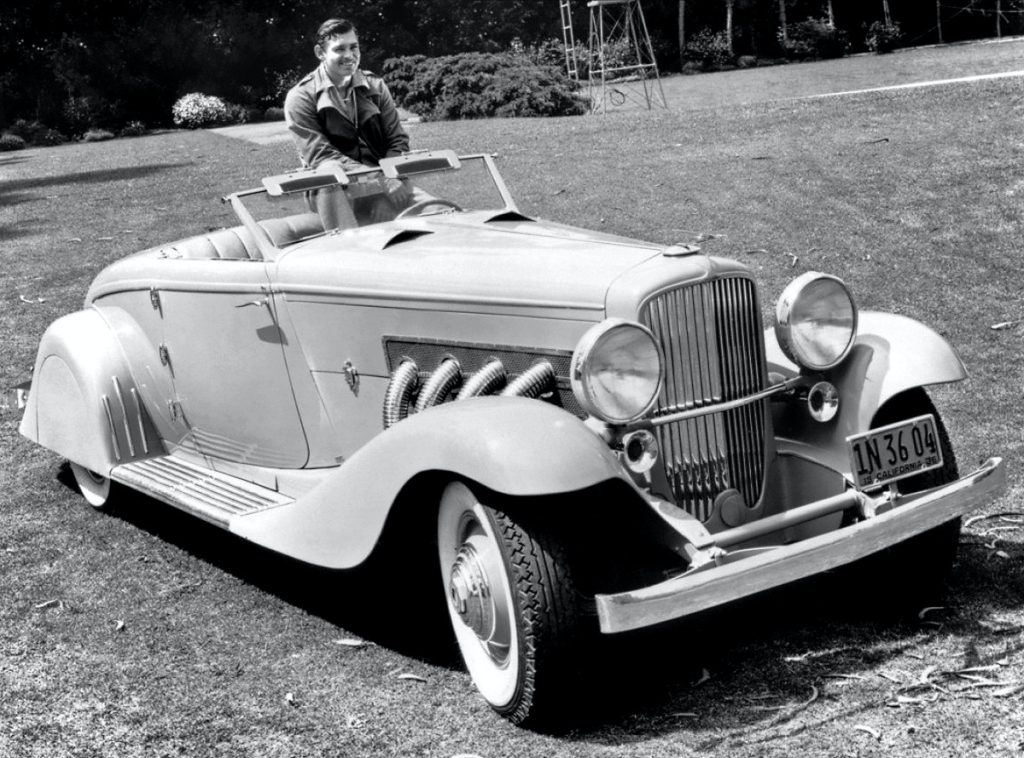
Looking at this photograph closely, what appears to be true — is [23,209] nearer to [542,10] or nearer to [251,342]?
[251,342]

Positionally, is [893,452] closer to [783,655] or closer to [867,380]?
[867,380]

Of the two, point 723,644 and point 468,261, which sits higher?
point 468,261

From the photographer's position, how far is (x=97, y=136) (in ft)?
89.5

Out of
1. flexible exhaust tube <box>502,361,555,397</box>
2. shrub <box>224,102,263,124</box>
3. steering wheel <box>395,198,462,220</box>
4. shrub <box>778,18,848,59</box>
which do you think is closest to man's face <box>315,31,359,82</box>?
steering wheel <box>395,198,462,220</box>

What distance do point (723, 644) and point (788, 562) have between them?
740mm

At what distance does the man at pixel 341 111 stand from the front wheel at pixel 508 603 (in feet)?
7.85

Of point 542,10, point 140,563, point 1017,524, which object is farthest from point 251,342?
point 542,10

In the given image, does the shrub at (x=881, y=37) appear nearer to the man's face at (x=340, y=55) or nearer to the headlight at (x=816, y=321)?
the man's face at (x=340, y=55)

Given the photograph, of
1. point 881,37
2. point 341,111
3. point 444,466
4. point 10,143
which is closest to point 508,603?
point 444,466

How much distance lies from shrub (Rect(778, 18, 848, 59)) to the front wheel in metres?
35.4

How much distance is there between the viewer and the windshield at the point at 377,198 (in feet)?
16.5

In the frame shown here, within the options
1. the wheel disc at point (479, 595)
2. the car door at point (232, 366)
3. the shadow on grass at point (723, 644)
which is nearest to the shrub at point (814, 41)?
the car door at point (232, 366)

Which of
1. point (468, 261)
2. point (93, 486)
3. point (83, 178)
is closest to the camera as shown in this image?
point (468, 261)

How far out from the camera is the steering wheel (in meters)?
5.17
